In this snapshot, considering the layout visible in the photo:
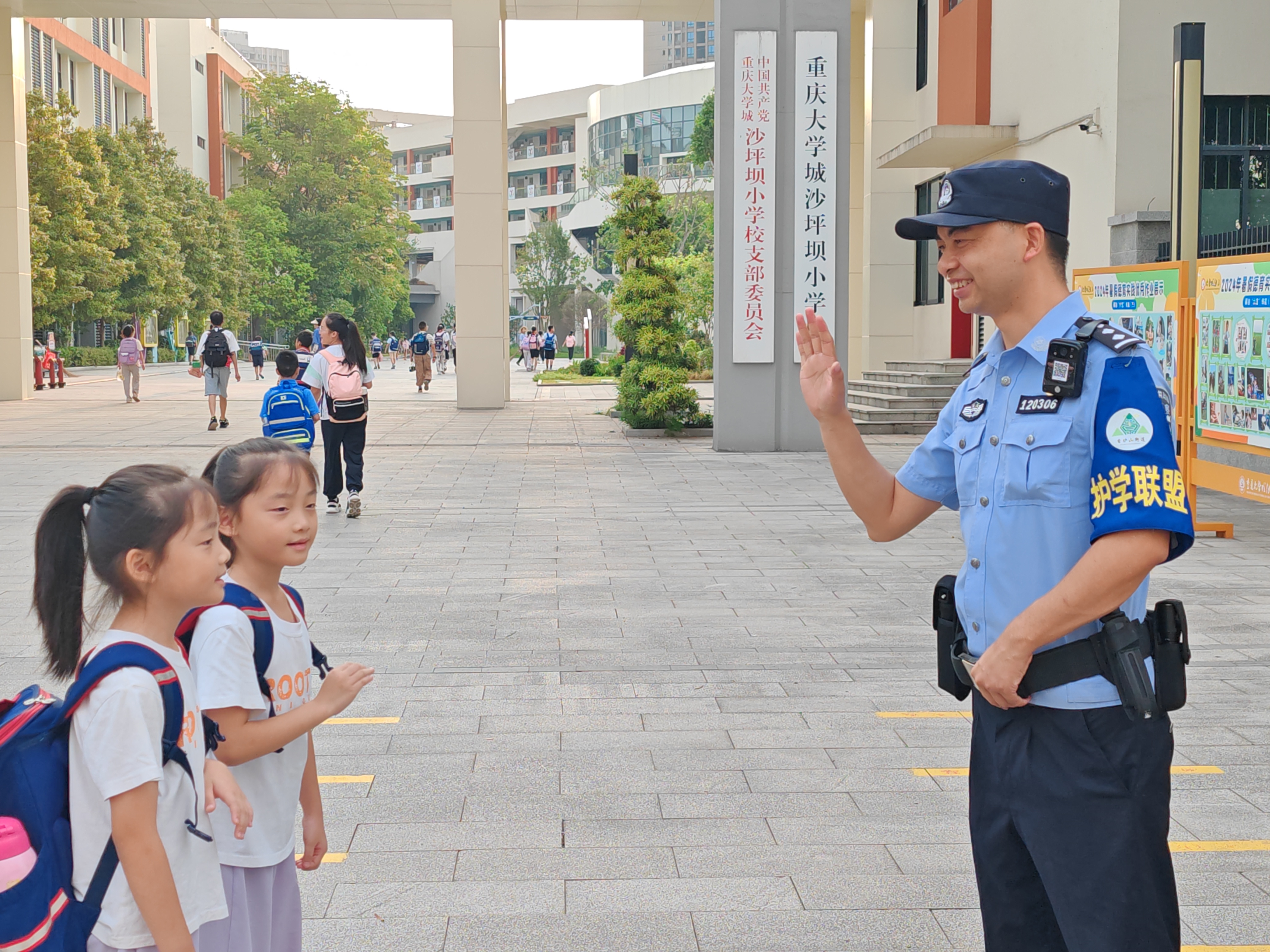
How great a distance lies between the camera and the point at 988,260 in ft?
8.13

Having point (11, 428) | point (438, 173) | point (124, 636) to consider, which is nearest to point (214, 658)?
point (124, 636)

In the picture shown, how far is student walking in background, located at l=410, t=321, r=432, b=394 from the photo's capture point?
31.3 m

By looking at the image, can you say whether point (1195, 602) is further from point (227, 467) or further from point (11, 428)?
point (11, 428)

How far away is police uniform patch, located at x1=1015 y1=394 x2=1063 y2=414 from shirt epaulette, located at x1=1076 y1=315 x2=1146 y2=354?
0.13m

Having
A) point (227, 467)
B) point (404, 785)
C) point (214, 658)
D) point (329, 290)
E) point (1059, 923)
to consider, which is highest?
point (329, 290)

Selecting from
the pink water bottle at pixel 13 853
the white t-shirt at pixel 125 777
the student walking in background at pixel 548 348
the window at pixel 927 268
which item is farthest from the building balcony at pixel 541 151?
the pink water bottle at pixel 13 853

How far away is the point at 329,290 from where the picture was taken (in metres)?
65.2

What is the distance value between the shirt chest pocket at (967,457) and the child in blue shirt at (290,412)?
8.20 metres

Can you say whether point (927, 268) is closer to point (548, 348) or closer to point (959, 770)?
point (959, 770)

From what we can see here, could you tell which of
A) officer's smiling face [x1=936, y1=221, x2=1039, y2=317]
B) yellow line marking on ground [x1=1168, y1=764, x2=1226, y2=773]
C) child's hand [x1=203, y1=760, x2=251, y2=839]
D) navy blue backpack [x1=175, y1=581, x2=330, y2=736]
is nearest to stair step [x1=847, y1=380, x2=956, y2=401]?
yellow line marking on ground [x1=1168, y1=764, x2=1226, y2=773]

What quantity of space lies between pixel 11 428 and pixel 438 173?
86302mm

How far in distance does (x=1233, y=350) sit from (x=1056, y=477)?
8.04 meters

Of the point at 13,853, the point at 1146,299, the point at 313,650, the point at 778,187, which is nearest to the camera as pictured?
the point at 13,853

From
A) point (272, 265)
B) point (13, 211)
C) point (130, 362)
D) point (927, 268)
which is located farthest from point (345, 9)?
point (272, 265)
